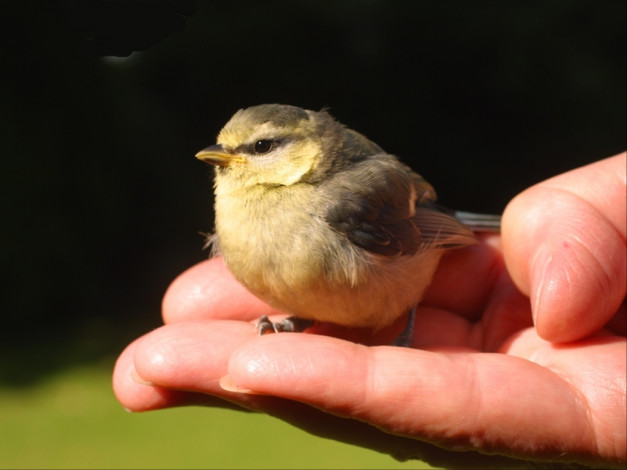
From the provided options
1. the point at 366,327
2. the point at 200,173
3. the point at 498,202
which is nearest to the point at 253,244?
the point at 366,327

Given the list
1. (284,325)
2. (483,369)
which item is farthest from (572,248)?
(284,325)

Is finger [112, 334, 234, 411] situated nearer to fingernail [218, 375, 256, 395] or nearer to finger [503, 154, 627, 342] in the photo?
fingernail [218, 375, 256, 395]

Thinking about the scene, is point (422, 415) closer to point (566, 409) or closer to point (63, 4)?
point (566, 409)

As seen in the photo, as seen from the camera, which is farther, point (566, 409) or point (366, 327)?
point (366, 327)

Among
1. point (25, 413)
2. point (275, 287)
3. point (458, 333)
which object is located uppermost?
point (275, 287)

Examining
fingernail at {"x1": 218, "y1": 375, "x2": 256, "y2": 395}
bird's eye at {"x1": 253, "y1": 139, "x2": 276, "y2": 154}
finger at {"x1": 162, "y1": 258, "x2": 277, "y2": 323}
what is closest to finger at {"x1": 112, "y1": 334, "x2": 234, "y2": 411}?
fingernail at {"x1": 218, "y1": 375, "x2": 256, "y2": 395}

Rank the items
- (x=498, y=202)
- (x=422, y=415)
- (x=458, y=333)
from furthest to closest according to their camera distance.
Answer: (x=498, y=202) < (x=458, y=333) < (x=422, y=415)

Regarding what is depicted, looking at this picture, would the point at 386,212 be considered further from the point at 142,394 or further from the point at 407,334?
the point at 142,394
